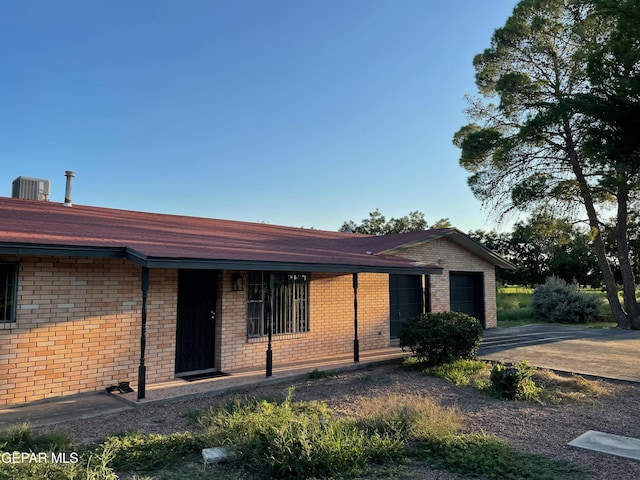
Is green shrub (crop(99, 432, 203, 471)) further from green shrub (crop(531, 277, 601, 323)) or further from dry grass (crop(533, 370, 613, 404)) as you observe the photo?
green shrub (crop(531, 277, 601, 323))

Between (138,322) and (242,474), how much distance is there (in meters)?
4.67

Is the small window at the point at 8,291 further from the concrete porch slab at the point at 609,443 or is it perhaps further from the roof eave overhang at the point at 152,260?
the concrete porch slab at the point at 609,443

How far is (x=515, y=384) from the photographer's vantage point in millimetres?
7266

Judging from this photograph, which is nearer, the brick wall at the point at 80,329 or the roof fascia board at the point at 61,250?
the roof fascia board at the point at 61,250

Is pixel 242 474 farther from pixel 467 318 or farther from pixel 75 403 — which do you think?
pixel 467 318

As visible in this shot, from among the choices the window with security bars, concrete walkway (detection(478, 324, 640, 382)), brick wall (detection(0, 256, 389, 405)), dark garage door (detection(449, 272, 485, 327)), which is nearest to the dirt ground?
concrete walkway (detection(478, 324, 640, 382))

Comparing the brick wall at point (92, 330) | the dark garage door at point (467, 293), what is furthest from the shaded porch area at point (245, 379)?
the dark garage door at point (467, 293)

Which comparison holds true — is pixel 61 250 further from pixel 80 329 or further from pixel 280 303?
pixel 280 303

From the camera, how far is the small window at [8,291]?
675cm

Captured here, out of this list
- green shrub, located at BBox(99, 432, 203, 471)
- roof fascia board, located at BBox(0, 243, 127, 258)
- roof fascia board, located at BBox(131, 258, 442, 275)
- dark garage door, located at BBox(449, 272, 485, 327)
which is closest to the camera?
green shrub, located at BBox(99, 432, 203, 471)

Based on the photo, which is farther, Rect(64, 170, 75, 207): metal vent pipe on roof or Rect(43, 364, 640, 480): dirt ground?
Rect(64, 170, 75, 207): metal vent pipe on roof

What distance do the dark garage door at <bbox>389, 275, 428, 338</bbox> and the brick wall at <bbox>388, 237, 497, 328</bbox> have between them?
475 millimetres

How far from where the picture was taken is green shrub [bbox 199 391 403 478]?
411cm

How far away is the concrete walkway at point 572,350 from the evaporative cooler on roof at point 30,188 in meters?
12.1
